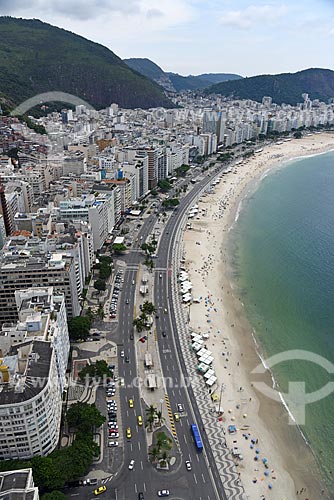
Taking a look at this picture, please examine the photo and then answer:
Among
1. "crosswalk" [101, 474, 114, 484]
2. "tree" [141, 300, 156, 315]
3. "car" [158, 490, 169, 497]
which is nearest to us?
"car" [158, 490, 169, 497]

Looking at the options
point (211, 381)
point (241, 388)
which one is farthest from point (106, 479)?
point (241, 388)

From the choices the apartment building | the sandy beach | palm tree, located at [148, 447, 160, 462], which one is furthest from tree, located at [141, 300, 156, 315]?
the apartment building

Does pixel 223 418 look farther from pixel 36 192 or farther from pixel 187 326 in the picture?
pixel 36 192

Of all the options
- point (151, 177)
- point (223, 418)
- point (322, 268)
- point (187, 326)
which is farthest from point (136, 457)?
point (151, 177)

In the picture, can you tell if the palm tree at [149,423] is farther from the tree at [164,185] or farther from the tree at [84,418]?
the tree at [164,185]

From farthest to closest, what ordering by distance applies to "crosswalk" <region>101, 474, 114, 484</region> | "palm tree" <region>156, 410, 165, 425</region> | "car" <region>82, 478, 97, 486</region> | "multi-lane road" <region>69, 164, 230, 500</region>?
"palm tree" <region>156, 410, 165, 425</region>
"crosswalk" <region>101, 474, 114, 484</region>
"multi-lane road" <region>69, 164, 230, 500</region>
"car" <region>82, 478, 97, 486</region>

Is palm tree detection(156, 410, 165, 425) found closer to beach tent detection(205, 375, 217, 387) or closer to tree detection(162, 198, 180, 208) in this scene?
beach tent detection(205, 375, 217, 387)

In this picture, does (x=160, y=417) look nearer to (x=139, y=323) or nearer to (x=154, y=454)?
(x=154, y=454)

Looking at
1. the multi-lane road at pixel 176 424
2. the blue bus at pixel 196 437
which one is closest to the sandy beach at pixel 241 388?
the blue bus at pixel 196 437
